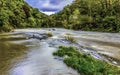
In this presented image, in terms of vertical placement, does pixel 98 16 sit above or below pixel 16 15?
below

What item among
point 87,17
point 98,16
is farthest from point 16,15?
point 98,16

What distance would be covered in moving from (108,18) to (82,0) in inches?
1800

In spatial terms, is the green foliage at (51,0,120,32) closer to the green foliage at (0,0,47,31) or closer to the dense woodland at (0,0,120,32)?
the dense woodland at (0,0,120,32)

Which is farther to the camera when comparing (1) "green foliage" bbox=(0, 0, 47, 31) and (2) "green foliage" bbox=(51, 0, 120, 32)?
(1) "green foliage" bbox=(0, 0, 47, 31)

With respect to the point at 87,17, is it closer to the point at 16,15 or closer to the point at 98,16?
the point at 98,16

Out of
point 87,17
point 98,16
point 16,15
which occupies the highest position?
point 16,15

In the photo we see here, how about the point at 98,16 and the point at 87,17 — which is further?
the point at 87,17

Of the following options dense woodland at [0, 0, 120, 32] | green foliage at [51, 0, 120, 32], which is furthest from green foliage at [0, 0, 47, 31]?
green foliage at [51, 0, 120, 32]

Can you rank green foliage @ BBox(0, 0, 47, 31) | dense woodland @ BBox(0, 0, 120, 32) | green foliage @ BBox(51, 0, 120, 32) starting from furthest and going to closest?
green foliage @ BBox(0, 0, 47, 31), green foliage @ BBox(51, 0, 120, 32), dense woodland @ BBox(0, 0, 120, 32)

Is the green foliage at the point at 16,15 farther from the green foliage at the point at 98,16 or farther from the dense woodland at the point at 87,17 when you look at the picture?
the green foliage at the point at 98,16

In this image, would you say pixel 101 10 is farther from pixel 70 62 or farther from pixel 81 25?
pixel 70 62

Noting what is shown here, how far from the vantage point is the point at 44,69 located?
16.4 metres

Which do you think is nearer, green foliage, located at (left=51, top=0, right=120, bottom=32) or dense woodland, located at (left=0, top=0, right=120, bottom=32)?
dense woodland, located at (left=0, top=0, right=120, bottom=32)

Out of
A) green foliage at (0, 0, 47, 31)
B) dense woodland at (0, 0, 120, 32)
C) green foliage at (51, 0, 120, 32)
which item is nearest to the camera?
dense woodland at (0, 0, 120, 32)
